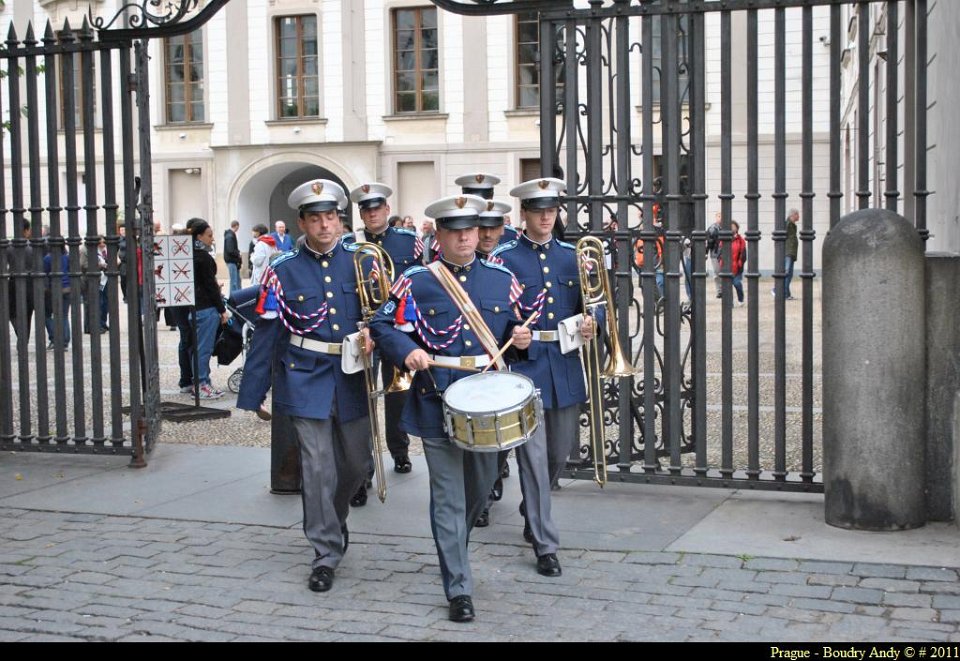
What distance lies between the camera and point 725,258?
314 inches

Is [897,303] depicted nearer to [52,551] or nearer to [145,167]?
[52,551]

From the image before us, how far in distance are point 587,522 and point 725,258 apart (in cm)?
187

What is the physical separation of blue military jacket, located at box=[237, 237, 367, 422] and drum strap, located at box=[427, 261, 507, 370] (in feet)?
2.27

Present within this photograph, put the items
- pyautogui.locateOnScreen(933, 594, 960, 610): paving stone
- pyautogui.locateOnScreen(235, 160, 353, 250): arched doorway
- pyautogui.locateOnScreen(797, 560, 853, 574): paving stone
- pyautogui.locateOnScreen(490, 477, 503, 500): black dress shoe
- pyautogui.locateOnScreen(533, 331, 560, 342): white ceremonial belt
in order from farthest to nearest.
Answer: pyautogui.locateOnScreen(235, 160, 353, 250): arched doorway
pyautogui.locateOnScreen(490, 477, 503, 500): black dress shoe
pyautogui.locateOnScreen(533, 331, 560, 342): white ceremonial belt
pyautogui.locateOnScreen(797, 560, 853, 574): paving stone
pyautogui.locateOnScreen(933, 594, 960, 610): paving stone

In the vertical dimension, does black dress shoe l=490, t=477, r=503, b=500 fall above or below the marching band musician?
below

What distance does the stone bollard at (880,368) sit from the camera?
279 inches

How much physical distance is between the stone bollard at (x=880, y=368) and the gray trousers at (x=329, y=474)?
2.72m

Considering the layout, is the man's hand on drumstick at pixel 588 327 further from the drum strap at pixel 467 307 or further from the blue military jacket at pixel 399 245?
the blue military jacket at pixel 399 245

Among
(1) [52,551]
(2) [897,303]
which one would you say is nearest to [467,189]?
(2) [897,303]

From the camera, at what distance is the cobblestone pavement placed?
5578 mm

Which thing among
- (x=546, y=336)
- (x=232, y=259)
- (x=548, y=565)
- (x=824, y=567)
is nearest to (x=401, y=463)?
(x=546, y=336)

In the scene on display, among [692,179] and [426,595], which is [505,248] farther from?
[426,595]

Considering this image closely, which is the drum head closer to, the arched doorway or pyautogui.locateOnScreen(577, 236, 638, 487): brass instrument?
pyautogui.locateOnScreen(577, 236, 638, 487): brass instrument

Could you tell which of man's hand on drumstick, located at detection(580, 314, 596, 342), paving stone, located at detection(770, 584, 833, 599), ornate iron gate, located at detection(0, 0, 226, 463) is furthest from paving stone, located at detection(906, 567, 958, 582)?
ornate iron gate, located at detection(0, 0, 226, 463)
